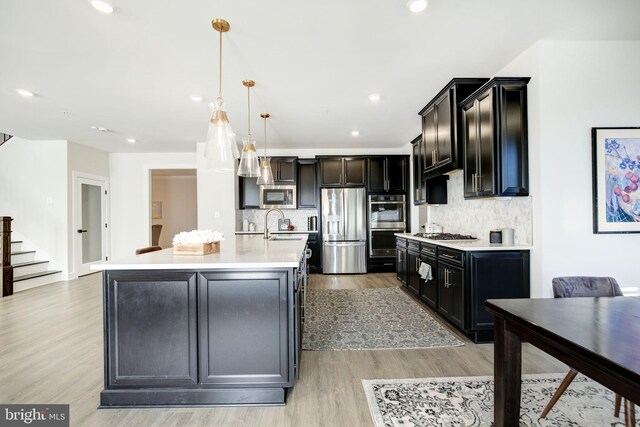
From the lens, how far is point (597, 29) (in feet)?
7.80

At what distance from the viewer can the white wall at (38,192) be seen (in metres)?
5.38

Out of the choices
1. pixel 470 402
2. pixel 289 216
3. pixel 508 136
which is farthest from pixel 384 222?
pixel 470 402

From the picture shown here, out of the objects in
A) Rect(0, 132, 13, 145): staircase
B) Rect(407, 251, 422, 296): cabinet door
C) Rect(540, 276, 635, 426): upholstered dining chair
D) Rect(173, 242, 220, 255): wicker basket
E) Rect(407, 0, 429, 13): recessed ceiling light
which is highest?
Rect(0, 132, 13, 145): staircase

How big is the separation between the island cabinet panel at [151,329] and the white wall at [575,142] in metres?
2.81

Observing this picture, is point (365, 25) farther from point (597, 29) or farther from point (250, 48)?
point (597, 29)

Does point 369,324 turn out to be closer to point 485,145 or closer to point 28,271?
point 485,145

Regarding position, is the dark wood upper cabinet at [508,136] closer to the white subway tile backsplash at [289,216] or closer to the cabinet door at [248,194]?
the white subway tile backsplash at [289,216]

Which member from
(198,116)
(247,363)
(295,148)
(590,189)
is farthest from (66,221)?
(590,189)

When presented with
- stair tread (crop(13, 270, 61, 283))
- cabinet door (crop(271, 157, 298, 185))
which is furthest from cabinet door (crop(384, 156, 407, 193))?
stair tread (crop(13, 270, 61, 283))

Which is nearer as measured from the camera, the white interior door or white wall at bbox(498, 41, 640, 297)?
white wall at bbox(498, 41, 640, 297)

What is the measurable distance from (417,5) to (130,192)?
21.7 ft

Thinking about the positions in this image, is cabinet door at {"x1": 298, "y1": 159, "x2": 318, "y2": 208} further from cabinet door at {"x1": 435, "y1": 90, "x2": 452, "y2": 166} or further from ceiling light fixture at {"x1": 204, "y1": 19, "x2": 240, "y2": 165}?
ceiling light fixture at {"x1": 204, "y1": 19, "x2": 240, "y2": 165}

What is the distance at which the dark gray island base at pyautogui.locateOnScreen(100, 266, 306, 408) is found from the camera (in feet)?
6.04

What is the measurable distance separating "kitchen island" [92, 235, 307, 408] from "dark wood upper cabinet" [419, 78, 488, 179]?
2.40 m
